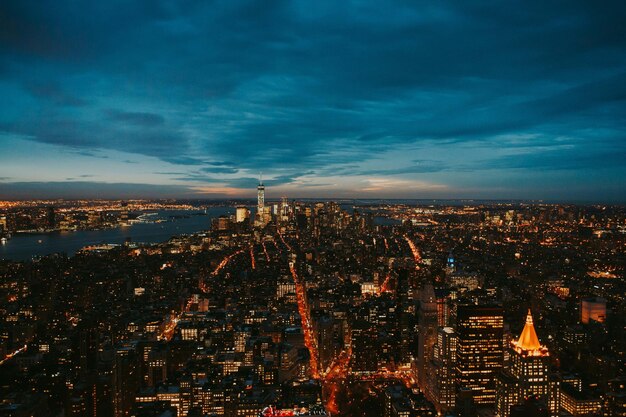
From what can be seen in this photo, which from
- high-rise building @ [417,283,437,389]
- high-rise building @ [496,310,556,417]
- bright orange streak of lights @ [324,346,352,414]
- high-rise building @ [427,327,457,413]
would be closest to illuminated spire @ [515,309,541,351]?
high-rise building @ [496,310,556,417]

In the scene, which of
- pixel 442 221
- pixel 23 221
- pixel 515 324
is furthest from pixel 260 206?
pixel 515 324

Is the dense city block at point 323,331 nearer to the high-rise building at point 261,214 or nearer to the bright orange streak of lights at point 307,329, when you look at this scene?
the bright orange streak of lights at point 307,329

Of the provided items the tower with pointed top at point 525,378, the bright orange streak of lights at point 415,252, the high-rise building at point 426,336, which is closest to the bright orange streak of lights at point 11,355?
the high-rise building at point 426,336

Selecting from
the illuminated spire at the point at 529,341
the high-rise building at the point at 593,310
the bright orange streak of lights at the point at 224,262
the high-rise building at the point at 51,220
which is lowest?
the bright orange streak of lights at the point at 224,262

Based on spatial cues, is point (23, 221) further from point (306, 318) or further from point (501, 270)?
point (501, 270)

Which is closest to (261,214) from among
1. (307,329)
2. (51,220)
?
(51,220)

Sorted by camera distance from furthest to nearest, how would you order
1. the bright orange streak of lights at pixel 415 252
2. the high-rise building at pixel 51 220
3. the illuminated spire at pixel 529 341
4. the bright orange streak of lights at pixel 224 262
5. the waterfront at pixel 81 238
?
the high-rise building at pixel 51 220
the waterfront at pixel 81 238
the bright orange streak of lights at pixel 415 252
the bright orange streak of lights at pixel 224 262
the illuminated spire at pixel 529 341

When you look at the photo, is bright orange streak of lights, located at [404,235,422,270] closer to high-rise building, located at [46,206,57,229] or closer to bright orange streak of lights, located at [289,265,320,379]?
bright orange streak of lights, located at [289,265,320,379]
